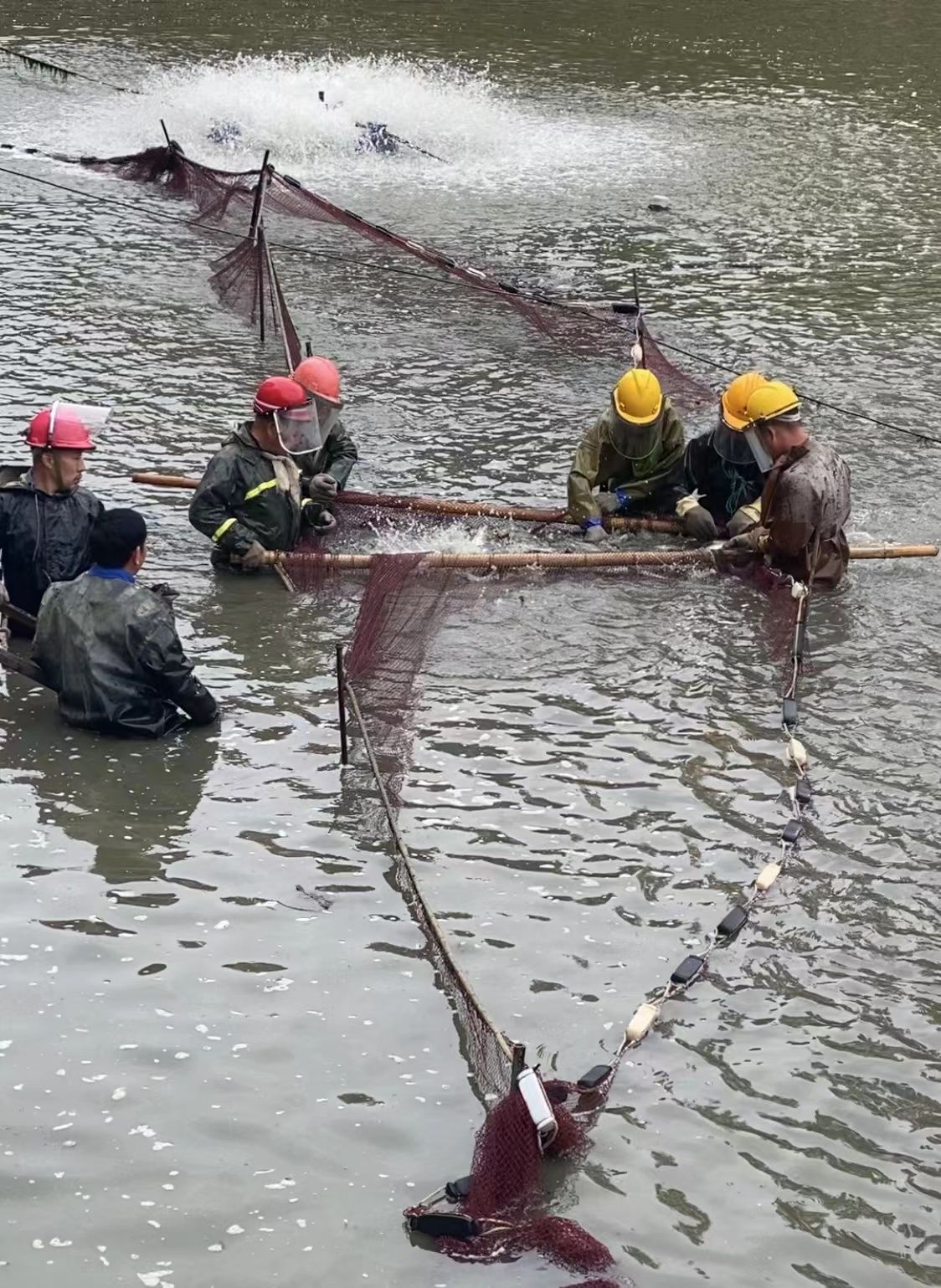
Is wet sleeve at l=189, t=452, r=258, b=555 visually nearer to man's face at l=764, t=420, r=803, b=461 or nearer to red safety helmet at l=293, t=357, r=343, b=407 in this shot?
red safety helmet at l=293, t=357, r=343, b=407

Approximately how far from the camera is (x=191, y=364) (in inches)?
524

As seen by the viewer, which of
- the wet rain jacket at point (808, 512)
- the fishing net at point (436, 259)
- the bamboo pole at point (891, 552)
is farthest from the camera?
the fishing net at point (436, 259)

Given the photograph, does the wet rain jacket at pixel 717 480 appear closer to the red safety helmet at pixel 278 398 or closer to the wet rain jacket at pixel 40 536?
the red safety helmet at pixel 278 398

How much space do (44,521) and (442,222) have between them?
10.7 m

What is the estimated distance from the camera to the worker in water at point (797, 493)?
30.2 ft

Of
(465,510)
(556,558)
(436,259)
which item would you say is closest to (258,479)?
(465,510)

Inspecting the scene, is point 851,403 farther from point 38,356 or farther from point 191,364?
point 38,356

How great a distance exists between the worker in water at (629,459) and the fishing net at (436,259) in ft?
6.07

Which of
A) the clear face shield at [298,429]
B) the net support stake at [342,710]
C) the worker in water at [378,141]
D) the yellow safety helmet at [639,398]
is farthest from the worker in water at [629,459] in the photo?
the worker in water at [378,141]

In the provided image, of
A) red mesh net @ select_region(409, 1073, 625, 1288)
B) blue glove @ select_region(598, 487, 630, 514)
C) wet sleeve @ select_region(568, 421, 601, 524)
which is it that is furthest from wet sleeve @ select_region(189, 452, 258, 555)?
red mesh net @ select_region(409, 1073, 625, 1288)

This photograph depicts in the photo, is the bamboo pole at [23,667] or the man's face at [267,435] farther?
the man's face at [267,435]

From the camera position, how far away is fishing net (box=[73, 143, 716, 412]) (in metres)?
12.7

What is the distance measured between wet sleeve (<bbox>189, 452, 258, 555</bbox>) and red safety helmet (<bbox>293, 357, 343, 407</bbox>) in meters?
0.80

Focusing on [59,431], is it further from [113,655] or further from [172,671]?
[172,671]
